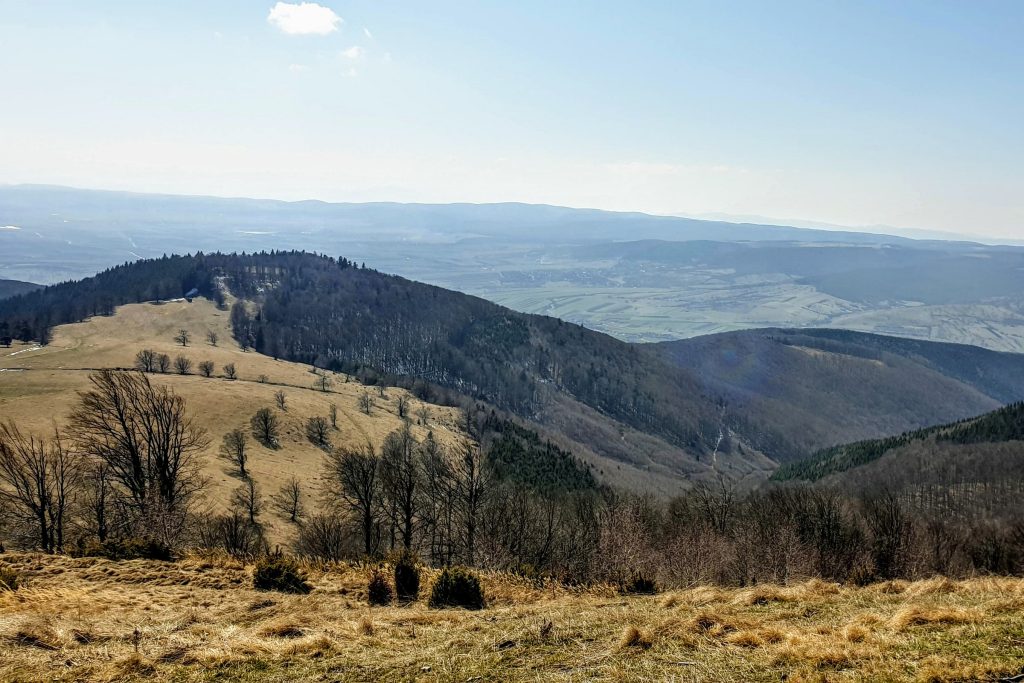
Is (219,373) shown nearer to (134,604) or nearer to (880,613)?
(134,604)

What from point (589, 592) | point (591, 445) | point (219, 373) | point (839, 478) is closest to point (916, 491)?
point (839, 478)

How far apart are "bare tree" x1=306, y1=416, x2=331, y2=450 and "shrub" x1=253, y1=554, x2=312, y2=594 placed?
59472 millimetres

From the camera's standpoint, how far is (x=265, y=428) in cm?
7400

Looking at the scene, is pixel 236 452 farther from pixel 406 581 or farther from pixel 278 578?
pixel 406 581

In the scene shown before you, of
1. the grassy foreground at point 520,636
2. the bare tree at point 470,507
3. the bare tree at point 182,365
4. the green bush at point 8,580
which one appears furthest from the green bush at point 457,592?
the bare tree at point 182,365

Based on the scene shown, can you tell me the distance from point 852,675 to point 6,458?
134 feet

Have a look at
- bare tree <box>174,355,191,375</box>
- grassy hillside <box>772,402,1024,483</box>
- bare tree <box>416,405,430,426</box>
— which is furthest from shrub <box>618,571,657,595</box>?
grassy hillside <box>772,402,1024,483</box>

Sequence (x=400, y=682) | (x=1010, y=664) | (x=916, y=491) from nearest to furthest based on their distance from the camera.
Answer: (x=1010, y=664) < (x=400, y=682) < (x=916, y=491)

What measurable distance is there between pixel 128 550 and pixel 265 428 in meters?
54.9

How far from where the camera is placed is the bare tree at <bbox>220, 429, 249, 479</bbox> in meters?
58.9

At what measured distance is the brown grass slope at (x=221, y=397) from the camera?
2463 inches

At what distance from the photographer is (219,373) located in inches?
4820

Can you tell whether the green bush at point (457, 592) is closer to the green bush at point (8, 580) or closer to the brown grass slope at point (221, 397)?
the green bush at point (8, 580)

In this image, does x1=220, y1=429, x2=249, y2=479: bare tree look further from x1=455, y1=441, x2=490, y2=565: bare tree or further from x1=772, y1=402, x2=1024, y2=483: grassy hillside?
x1=772, y1=402, x2=1024, y2=483: grassy hillside
